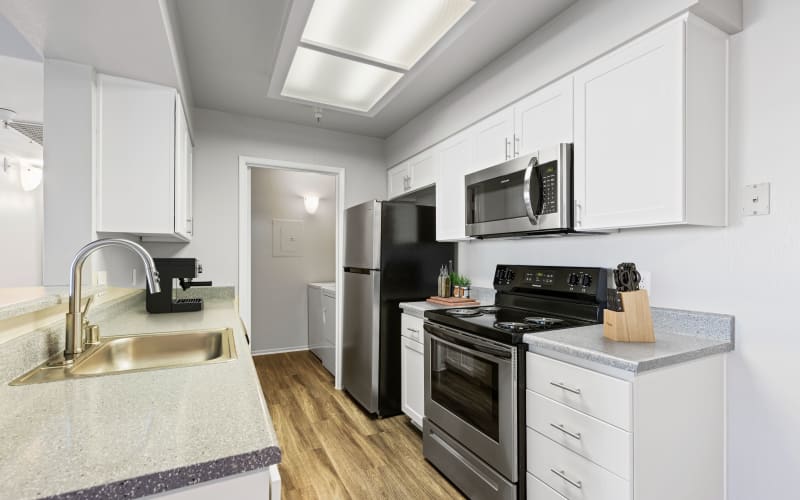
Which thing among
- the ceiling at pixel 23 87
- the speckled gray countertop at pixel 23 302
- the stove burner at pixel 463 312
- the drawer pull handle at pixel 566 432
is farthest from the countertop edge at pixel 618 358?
the ceiling at pixel 23 87

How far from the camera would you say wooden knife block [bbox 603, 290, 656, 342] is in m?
1.45

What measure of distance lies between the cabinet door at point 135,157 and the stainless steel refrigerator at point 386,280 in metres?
1.38

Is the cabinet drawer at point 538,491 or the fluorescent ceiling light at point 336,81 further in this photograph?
the fluorescent ceiling light at point 336,81

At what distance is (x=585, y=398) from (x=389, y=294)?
1721mm

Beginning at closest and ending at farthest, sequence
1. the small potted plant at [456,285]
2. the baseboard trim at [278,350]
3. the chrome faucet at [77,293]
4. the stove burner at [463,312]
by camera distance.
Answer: the chrome faucet at [77,293], the stove burner at [463,312], the small potted plant at [456,285], the baseboard trim at [278,350]

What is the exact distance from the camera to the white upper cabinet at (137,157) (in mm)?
1827

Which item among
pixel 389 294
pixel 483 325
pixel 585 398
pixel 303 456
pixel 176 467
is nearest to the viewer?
pixel 176 467

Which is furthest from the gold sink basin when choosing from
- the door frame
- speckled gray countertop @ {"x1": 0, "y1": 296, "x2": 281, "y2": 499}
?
the door frame

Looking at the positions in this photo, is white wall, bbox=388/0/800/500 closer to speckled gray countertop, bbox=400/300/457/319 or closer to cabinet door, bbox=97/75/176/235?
speckled gray countertop, bbox=400/300/457/319

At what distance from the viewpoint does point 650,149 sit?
56.9 inches

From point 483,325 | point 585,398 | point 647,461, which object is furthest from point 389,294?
point 647,461

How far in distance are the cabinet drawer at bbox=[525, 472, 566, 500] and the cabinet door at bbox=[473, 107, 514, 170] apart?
5.26ft

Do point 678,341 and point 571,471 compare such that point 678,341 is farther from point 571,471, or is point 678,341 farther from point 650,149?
point 650,149

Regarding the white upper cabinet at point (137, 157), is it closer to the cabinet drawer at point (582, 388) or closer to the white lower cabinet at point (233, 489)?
the white lower cabinet at point (233, 489)
